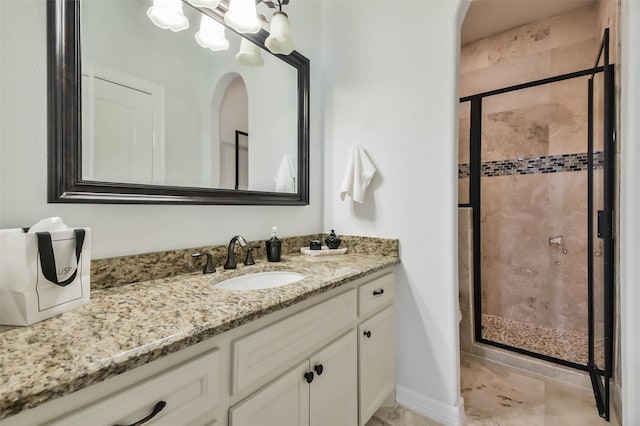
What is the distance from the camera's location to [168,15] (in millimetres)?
1102

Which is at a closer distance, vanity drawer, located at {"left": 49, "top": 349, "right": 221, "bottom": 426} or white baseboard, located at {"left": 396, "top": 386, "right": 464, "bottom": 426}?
vanity drawer, located at {"left": 49, "top": 349, "right": 221, "bottom": 426}

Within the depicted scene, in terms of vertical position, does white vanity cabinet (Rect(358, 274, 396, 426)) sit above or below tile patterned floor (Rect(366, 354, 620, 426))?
above

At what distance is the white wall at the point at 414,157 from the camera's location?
1.48 m

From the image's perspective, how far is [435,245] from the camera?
1.52 m

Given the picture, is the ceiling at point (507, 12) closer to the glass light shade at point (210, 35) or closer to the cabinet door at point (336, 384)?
the glass light shade at point (210, 35)

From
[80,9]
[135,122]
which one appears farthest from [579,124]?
[80,9]

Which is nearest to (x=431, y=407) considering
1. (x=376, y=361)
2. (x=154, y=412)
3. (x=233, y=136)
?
(x=376, y=361)

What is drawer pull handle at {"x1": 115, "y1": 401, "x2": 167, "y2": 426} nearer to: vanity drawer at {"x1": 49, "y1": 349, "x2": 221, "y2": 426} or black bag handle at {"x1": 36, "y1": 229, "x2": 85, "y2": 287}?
vanity drawer at {"x1": 49, "y1": 349, "x2": 221, "y2": 426}

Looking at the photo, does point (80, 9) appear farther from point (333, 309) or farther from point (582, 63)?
point (582, 63)

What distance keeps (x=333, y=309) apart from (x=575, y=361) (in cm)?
191

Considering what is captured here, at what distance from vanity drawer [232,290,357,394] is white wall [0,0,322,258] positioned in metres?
0.59

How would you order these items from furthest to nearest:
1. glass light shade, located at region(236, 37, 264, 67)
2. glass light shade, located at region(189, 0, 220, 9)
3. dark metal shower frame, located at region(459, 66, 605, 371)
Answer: dark metal shower frame, located at region(459, 66, 605, 371), glass light shade, located at region(236, 37, 264, 67), glass light shade, located at region(189, 0, 220, 9)

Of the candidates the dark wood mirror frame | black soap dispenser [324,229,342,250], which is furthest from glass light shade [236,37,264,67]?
black soap dispenser [324,229,342,250]

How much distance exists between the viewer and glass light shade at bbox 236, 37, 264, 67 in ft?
4.80
